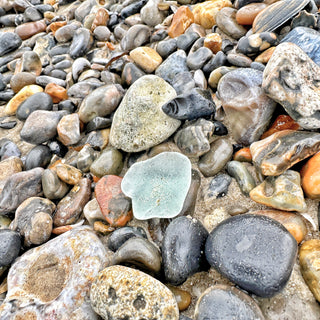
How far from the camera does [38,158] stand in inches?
104

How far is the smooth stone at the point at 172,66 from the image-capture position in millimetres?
2770

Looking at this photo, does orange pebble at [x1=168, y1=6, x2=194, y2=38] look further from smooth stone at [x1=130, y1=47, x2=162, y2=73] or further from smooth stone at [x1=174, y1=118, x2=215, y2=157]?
smooth stone at [x1=174, y1=118, x2=215, y2=157]

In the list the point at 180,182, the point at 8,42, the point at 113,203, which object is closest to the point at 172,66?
the point at 180,182

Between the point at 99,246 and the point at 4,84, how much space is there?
3.11m

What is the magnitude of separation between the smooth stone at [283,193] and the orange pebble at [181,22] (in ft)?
7.39

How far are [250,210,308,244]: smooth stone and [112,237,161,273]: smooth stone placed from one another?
0.73 m

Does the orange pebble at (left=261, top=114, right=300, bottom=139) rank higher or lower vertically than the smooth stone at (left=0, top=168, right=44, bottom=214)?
higher

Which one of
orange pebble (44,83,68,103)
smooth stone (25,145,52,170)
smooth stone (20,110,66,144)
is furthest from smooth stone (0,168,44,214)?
orange pebble (44,83,68,103)

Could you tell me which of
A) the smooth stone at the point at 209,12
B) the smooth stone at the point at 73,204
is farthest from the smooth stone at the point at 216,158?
the smooth stone at the point at 209,12

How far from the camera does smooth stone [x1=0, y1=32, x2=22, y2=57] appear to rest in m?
4.50

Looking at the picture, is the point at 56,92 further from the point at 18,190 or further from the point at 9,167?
the point at 18,190

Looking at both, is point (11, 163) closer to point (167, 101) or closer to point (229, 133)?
point (167, 101)

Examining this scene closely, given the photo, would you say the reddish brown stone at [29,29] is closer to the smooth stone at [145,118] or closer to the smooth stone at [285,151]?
the smooth stone at [145,118]

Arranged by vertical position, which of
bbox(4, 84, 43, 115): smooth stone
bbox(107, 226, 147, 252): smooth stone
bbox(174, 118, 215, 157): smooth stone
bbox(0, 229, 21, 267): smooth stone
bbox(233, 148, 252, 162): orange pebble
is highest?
bbox(174, 118, 215, 157): smooth stone
